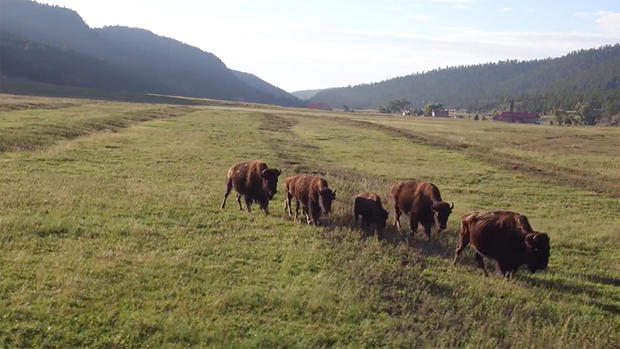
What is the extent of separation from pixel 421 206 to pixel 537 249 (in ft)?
12.2

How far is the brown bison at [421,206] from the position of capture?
42.5 ft

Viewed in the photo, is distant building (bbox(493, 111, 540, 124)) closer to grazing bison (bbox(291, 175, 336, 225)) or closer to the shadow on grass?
grazing bison (bbox(291, 175, 336, 225))

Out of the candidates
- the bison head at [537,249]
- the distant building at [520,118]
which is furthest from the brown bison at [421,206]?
the distant building at [520,118]

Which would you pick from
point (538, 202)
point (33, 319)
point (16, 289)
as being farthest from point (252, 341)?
point (538, 202)

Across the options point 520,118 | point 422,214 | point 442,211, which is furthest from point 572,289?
point 520,118

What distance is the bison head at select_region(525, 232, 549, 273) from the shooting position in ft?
33.6

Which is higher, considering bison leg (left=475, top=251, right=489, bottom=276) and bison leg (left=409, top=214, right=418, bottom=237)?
bison leg (left=409, top=214, right=418, bottom=237)

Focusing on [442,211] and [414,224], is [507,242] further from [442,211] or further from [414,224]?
[414,224]

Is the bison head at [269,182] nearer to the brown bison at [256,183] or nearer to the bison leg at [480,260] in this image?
the brown bison at [256,183]

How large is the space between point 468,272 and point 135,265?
22.7ft

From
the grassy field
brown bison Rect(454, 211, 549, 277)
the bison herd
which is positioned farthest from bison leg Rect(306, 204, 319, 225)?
brown bison Rect(454, 211, 549, 277)

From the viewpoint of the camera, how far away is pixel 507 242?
1080cm

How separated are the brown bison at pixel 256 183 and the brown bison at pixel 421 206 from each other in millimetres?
3616

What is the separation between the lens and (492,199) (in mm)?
21094
